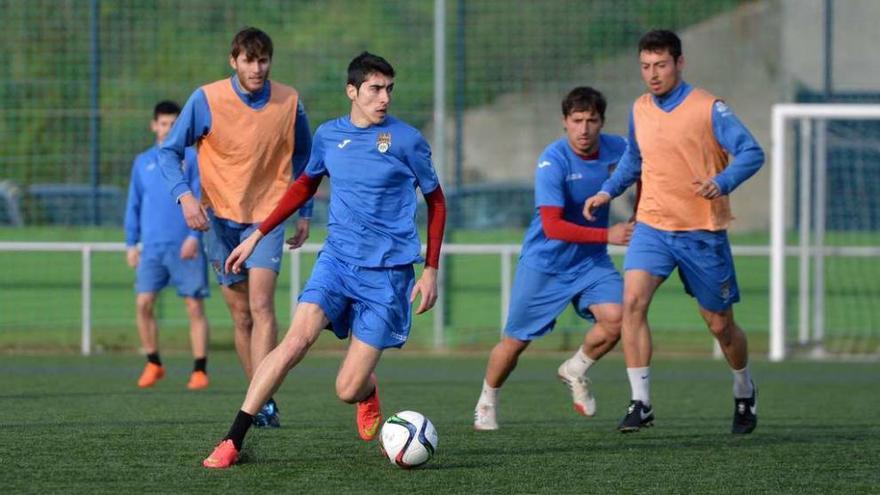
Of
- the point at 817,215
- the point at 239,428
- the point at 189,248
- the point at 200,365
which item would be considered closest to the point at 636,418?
the point at 239,428

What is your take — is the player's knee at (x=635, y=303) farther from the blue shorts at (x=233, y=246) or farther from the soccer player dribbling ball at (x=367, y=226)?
the blue shorts at (x=233, y=246)

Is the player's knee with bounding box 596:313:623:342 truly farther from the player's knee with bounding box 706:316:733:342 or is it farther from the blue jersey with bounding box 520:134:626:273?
the player's knee with bounding box 706:316:733:342

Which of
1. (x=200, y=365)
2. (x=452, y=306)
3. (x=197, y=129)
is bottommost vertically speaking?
(x=200, y=365)

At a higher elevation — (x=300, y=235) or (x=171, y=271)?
(x=300, y=235)

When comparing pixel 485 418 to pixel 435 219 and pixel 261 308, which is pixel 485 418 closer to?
pixel 261 308

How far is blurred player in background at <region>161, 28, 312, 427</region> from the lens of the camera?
836 centimetres

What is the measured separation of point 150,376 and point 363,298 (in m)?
5.08

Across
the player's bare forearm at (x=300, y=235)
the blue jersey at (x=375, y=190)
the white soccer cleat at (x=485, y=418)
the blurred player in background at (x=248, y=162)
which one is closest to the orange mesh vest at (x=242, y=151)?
the blurred player in background at (x=248, y=162)

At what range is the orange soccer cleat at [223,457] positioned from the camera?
6645 mm

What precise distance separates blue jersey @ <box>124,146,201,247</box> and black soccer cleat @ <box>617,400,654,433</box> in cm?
493

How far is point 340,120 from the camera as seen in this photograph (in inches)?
288

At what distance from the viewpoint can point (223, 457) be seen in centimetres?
664

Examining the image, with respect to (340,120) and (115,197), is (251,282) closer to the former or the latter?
(340,120)

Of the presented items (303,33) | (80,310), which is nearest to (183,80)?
(303,33)
